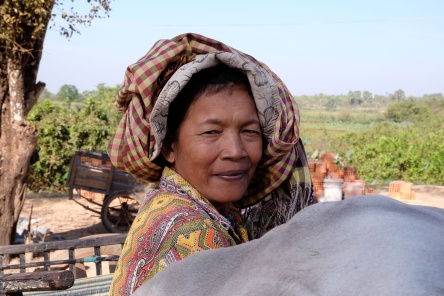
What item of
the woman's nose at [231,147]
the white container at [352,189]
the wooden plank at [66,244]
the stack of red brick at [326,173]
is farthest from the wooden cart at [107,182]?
the woman's nose at [231,147]

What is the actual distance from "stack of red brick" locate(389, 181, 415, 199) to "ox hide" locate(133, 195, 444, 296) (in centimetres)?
1105

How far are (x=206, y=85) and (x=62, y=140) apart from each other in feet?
42.6

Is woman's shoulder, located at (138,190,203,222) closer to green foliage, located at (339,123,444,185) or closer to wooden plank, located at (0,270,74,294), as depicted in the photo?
wooden plank, located at (0,270,74,294)

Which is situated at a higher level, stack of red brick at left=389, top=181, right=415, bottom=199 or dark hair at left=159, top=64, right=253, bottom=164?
dark hair at left=159, top=64, right=253, bottom=164

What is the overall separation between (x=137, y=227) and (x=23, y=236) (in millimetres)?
7696

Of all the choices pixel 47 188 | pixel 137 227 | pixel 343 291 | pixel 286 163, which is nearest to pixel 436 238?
pixel 343 291

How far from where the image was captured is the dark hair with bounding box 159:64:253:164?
1.40 m

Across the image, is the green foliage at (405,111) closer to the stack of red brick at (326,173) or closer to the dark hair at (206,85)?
the stack of red brick at (326,173)

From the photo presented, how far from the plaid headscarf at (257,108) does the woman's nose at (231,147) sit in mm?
102

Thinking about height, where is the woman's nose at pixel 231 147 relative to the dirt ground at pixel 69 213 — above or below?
above

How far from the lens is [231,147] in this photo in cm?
141

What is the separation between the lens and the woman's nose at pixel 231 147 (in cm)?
141

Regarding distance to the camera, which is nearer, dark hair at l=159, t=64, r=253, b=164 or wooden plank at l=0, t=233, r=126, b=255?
dark hair at l=159, t=64, r=253, b=164

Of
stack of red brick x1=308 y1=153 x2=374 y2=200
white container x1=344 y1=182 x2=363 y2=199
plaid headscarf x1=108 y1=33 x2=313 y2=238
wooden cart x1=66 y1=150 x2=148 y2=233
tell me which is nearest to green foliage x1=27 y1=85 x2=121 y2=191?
wooden cart x1=66 y1=150 x2=148 y2=233
